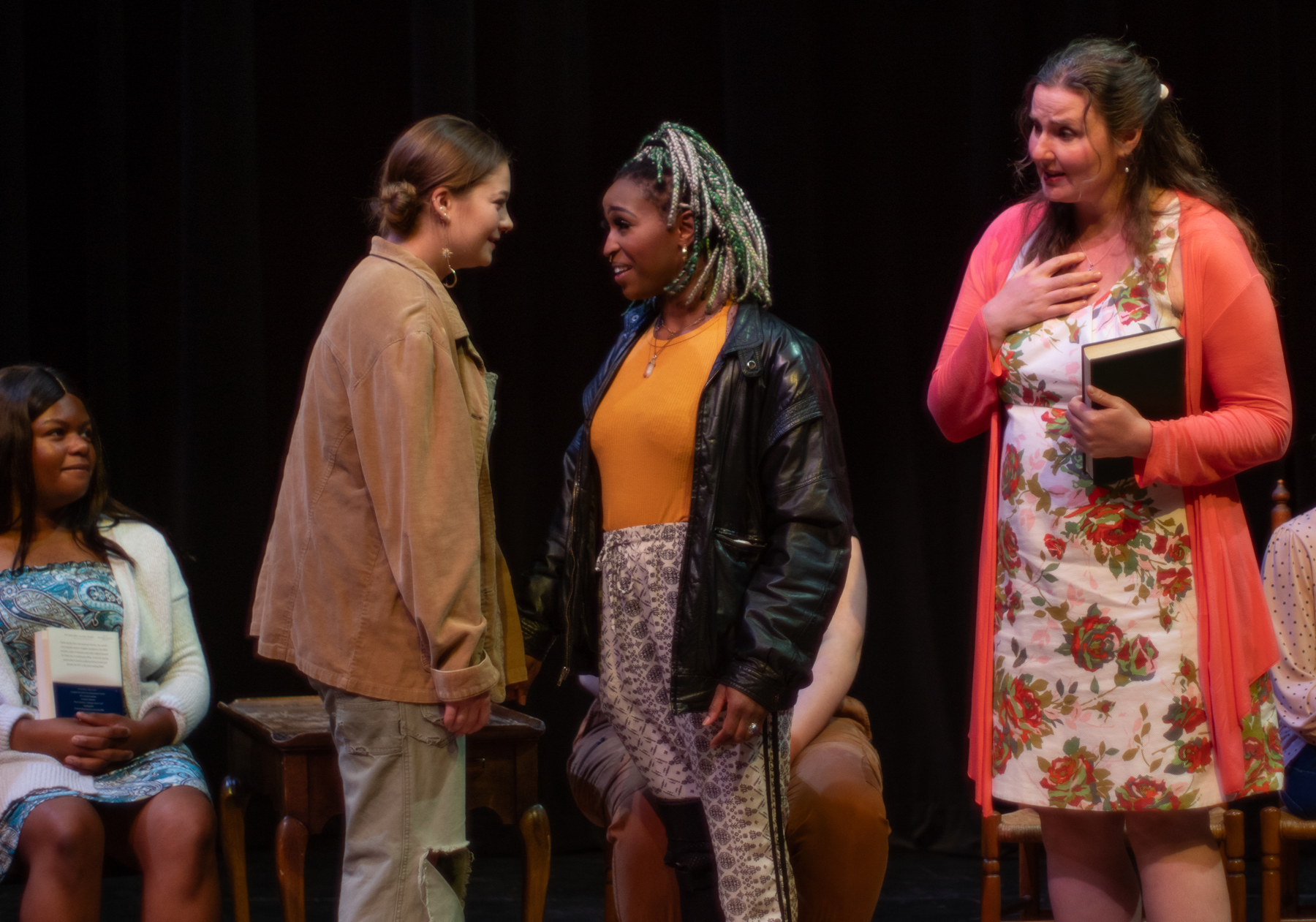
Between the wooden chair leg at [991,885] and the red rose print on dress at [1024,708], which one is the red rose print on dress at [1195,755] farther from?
the wooden chair leg at [991,885]

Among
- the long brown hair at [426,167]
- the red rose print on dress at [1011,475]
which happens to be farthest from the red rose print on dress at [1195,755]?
the long brown hair at [426,167]

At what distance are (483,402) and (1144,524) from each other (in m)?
0.91

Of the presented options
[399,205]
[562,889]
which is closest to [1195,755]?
[399,205]

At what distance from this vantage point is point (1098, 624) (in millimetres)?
1838

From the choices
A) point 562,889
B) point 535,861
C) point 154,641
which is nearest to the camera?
point 535,861

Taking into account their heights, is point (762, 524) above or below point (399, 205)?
below

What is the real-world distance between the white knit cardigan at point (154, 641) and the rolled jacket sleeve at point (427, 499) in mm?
957

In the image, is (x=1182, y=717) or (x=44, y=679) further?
(x=44, y=679)

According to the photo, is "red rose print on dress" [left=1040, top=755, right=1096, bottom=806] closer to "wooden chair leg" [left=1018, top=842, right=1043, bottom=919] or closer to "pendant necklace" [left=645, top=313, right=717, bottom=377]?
"pendant necklace" [left=645, top=313, right=717, bottom=377]

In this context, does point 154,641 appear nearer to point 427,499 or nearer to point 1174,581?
point 427,499

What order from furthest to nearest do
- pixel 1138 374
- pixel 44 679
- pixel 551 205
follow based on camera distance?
pixel 551 205 → pixel 44 679 → pixel 1138 374

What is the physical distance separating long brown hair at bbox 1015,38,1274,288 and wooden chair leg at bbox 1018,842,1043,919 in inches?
54.4

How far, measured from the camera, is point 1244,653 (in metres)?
1.81

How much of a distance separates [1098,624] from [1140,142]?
25.4 inches
